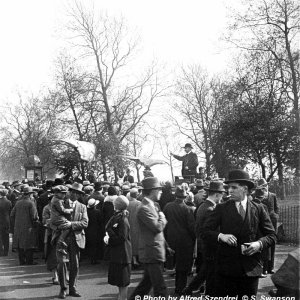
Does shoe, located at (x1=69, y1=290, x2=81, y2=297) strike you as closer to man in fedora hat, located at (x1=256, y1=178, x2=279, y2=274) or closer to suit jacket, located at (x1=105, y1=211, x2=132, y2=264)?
suit jacket, located at (x1=105, y1=211, x2=132, y2=264)

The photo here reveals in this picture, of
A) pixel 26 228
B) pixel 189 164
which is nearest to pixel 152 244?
pixel 26 228

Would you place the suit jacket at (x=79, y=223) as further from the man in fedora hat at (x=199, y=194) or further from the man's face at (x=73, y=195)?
the man in fedora hat at (x=199, y=194)

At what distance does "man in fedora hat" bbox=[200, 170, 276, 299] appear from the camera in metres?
4.91

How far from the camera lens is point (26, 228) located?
39.1ft

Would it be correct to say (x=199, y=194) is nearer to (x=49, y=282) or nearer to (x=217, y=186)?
(x=217, y=186)

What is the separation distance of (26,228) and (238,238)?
25.8 ft

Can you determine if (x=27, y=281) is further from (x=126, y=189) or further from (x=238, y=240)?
(x=238, y=240)

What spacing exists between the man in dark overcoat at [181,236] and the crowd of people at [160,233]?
0.01m

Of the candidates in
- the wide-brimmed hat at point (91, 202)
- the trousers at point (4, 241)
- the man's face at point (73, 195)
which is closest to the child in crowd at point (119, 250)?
the man's face at point (73, 195)

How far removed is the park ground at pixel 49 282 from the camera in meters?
8.38

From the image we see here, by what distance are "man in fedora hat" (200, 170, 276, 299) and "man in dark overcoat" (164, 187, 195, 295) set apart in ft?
9.60

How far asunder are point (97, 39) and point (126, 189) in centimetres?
2398

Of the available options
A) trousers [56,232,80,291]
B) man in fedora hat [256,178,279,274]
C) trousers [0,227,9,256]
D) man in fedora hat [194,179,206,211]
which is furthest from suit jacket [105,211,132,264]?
trousers [0,227,9,256]

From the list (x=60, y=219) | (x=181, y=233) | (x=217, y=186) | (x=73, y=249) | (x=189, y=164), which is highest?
(x=189, y=164)
